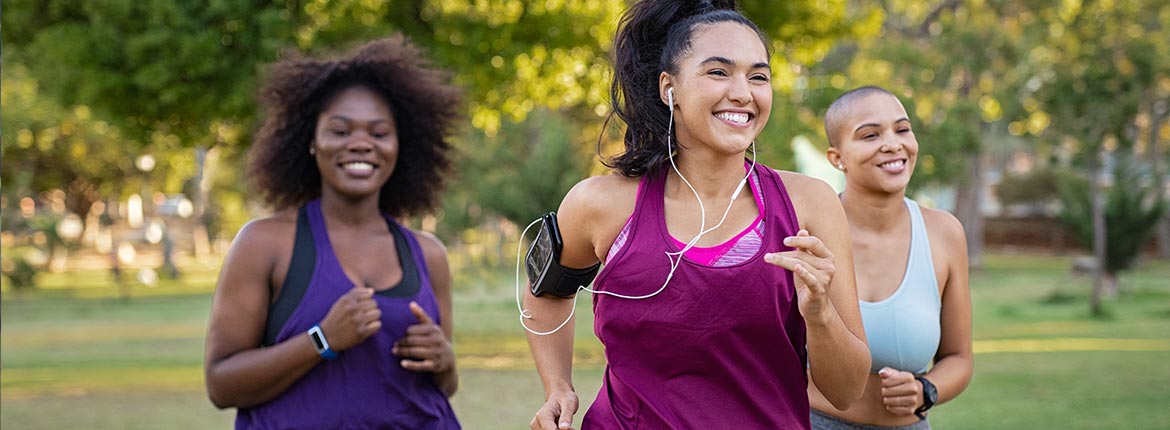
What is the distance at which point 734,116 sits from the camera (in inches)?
102

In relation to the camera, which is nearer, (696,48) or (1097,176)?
(696,48)

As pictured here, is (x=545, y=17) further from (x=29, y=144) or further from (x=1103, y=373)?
(x=29, y=144)

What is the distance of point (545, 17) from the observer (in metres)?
12.6

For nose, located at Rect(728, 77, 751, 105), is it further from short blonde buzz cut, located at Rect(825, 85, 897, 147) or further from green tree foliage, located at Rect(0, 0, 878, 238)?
green tree foliage, located at Rect(0, 0, 878, 238)

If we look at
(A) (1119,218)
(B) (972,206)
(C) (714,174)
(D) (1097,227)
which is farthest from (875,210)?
(B) (972,206)

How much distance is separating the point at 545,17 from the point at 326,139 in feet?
28.8

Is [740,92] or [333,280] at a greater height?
[740,92]

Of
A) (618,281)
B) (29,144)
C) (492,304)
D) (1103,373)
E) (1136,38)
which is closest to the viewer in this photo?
(618,281)

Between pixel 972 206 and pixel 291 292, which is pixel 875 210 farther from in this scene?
pixel 972 206

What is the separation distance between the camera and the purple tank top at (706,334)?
2.52 meters

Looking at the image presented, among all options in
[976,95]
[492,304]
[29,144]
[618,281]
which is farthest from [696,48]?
[29,144]

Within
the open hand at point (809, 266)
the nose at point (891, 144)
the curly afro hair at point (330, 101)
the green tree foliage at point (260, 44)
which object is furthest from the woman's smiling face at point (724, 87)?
the green tree foliage at point (260, 44)

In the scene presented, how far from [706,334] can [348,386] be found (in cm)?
154

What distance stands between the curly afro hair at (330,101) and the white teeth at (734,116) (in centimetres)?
194
